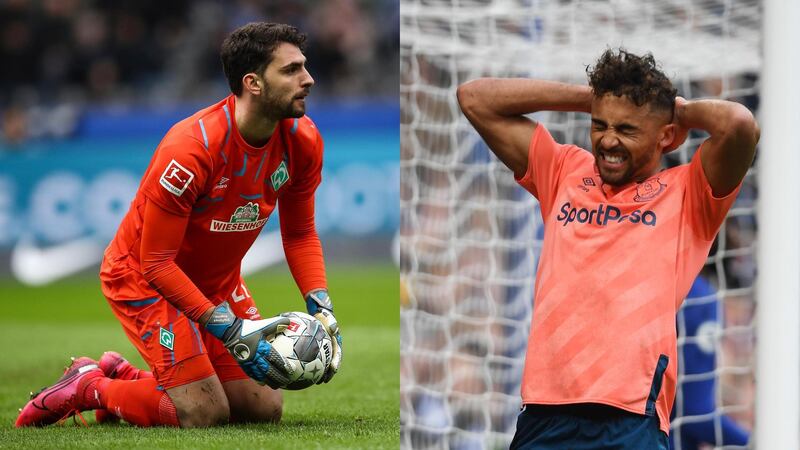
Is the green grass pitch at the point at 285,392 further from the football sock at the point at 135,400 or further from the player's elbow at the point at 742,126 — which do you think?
the player's elbow at the point at 742,126

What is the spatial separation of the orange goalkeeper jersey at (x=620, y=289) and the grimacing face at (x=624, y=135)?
0.28 feet

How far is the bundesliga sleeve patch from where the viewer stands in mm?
4406

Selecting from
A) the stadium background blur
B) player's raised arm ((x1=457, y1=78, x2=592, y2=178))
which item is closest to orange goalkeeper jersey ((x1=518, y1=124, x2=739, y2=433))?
player's raised arm ((x1=457, y1=78, x2=592, y2=178))

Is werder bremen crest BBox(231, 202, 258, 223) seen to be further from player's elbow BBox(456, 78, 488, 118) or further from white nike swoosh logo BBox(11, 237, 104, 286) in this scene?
white nike swoosh logo BBox(11, 237, 104, 286)

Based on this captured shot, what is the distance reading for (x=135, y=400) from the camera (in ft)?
16.5

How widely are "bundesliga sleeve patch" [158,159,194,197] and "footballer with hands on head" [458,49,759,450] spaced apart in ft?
5.25

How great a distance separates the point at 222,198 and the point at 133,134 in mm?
9849

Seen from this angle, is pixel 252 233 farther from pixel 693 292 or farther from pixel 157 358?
pixel 693 292

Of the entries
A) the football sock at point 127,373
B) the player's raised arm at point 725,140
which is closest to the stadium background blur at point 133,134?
the football sock at point 127,373

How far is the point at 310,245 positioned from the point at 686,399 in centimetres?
181

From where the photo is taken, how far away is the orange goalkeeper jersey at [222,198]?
4.46m

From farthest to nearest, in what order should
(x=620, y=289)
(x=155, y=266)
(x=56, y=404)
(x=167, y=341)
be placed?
(x=56, y=404) → (x=167, y=341) → (x=155, y=266) → (x=620, y=289)

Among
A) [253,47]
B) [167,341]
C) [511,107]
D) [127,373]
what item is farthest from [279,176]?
[511,107]

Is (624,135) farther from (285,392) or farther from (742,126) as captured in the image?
(285,392)
